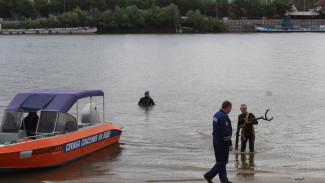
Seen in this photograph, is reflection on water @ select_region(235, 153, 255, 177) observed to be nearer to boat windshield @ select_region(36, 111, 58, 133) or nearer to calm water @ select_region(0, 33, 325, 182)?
calm water @ select_region(0, 33, 325, 182)

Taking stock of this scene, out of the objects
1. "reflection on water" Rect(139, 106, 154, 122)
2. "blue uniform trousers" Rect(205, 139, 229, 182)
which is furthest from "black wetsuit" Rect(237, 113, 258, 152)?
"reflection on water" Rect(139, 106, 154, 122)

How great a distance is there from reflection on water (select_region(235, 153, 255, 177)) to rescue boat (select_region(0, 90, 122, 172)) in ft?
17.2

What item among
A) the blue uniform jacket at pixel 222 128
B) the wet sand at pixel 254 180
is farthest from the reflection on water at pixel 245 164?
the blue uniform jacket at pixel 222 128

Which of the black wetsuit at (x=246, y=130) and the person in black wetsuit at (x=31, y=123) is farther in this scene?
the black wetsuit at (x=246, y=130)

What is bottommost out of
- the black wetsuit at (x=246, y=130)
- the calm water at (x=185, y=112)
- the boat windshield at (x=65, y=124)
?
the calm water at (x=185, y=112)

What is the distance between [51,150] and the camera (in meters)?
18.9

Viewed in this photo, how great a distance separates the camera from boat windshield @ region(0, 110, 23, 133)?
1955cm

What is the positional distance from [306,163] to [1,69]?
54.0 meters

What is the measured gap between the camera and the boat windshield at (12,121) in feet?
64.1

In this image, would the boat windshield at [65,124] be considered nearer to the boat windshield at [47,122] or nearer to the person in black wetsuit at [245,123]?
the boat windshield at [47,122]

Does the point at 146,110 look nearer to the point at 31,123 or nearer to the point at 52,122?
the point at 31,123

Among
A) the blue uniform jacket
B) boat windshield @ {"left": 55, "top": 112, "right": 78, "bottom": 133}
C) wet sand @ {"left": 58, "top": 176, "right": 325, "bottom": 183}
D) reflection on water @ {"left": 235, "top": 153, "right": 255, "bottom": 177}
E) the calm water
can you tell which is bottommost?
the calm water

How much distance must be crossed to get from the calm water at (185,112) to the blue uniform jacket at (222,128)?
3.22 m

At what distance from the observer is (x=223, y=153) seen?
1565 cm
